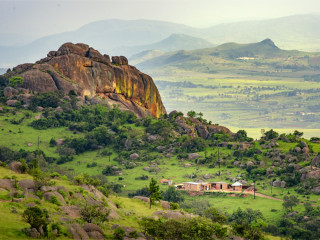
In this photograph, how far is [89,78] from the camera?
13662 cm

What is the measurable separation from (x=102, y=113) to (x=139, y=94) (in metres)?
20.0

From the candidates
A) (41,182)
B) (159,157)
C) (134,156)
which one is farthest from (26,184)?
(159,157)

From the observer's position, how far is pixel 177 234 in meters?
50.7

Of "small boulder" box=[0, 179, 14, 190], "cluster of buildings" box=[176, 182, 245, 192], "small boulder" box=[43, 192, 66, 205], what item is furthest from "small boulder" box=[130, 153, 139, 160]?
"small boulder" box=[0, 179, 14, 190]

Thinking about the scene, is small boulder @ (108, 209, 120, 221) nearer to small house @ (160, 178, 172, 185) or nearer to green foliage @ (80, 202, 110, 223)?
green foliage @ (80, 202, 110, 223)

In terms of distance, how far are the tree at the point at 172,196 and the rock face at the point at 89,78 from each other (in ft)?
187

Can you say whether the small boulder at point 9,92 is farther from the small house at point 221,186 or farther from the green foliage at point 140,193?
the small house at point 221,186

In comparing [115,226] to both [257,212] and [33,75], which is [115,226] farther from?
[33,75]

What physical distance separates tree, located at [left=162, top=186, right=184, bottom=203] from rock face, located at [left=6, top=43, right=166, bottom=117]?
5699cm

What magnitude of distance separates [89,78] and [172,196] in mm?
62245

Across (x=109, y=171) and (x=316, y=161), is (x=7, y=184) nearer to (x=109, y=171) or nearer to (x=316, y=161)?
(x=109, y=171)

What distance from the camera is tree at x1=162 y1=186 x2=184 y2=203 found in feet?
275

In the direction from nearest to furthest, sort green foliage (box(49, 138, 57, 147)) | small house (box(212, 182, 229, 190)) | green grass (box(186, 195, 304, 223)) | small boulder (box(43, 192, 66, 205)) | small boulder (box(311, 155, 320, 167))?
1. small boulder (box(43, 192, 66, 205))
2. green grass (box(186, 195, 304, 223))
3. small boulder (box(311, 155, 320, 167))
4. small house (box(212, 182, 229, 190))
5. green foliage (box(49, 138, 57, 147))

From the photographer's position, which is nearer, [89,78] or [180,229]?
[180,229]
